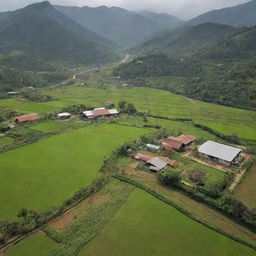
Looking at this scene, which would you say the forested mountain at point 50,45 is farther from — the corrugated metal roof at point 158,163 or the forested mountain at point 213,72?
the corrugated metal roof at point 158,163

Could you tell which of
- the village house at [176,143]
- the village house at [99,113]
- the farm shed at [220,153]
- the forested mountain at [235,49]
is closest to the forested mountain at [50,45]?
the forested mountain at [235,49]

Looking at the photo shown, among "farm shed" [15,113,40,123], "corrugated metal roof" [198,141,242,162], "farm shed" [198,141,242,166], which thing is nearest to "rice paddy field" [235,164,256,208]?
"farm shed" [198,141,242,166]

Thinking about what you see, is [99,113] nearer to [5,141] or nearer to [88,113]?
[88,113]

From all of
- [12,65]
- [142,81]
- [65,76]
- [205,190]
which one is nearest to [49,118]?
[205,190]

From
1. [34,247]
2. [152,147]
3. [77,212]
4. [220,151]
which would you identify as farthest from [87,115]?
[34,247]

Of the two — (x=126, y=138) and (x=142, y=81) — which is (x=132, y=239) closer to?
(x=126, y=138)
